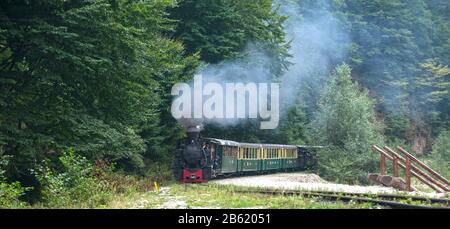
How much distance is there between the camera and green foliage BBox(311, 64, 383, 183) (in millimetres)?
24766

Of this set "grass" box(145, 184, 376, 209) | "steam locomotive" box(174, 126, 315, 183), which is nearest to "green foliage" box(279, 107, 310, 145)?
"steam locomotive" box(174, 126, 315, 183)

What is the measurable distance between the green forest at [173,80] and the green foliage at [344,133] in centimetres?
6

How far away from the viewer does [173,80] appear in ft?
73.9

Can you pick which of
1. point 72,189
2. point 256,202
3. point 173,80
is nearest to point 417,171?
point 256,202

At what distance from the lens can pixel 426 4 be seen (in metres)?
51.3

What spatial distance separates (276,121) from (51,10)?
19804mm

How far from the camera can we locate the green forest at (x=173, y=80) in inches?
523

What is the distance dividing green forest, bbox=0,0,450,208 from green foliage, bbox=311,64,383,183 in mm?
63

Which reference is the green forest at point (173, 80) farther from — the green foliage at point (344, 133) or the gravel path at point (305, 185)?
the gravel path at point (305, 185)

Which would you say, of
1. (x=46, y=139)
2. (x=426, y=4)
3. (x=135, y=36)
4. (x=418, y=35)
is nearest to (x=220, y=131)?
(x=135, y=36)

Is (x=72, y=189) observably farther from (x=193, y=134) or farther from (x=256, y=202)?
(x=193, y=134)

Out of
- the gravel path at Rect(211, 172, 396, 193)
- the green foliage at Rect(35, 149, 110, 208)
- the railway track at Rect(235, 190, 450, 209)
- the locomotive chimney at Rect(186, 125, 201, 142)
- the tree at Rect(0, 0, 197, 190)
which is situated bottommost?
the gravel path at Rect(211, 172, 396, 193)

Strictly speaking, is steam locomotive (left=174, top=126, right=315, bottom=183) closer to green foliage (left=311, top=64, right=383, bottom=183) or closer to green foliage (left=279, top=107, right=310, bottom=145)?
green foliage (left=311, top=64, right=383, bottom=183)
